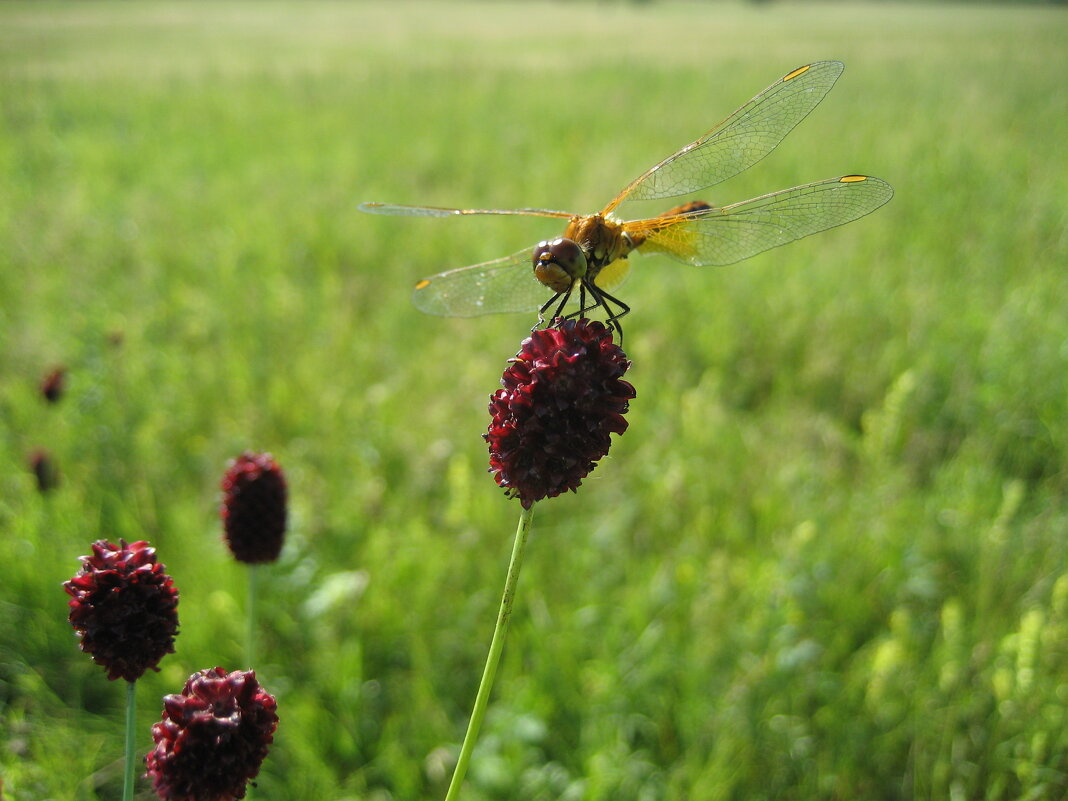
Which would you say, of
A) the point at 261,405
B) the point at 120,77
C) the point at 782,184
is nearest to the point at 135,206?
the point at 261,405

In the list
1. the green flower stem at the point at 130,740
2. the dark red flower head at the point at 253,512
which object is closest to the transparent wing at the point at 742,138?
the dark red flower head at the point at 253,512

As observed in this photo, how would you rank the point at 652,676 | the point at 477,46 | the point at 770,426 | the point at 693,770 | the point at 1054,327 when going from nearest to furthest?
the point at 693,770 < the point at 652,676 < the point at 770,426 < the point at 1054,327 < the point at 477,46

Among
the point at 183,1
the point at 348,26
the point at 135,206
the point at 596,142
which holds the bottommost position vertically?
the point at 135,206

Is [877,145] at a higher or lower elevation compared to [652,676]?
higher

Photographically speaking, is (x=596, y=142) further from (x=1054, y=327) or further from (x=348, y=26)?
(x=348, y=26)

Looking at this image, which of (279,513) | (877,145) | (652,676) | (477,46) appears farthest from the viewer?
(477,46)

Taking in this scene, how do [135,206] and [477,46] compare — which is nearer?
[135,206]

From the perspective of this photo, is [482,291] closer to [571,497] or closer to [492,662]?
[492,662]
